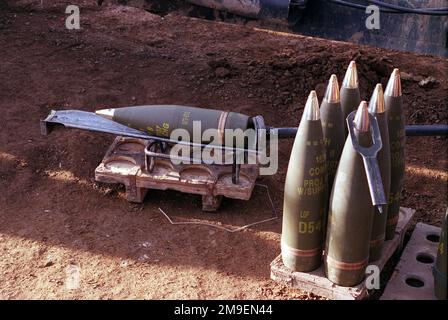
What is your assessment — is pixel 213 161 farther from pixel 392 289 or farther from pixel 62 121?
pixel 392 289

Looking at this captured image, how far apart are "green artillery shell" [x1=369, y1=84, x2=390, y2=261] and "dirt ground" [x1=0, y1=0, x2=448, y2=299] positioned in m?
0.48

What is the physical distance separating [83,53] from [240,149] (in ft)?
8.83

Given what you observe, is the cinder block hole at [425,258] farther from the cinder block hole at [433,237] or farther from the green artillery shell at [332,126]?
the green artillery shell at [332,126]

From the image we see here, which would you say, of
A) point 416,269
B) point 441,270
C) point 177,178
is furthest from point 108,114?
point 441,270

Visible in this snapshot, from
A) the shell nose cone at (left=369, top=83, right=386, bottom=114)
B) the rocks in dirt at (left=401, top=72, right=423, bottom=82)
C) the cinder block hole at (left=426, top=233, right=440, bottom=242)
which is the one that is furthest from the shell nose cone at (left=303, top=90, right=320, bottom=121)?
the rocks in dirt at (left=401, top=72, right=423, bottom=82)

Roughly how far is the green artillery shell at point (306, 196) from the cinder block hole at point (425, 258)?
1.89 feet

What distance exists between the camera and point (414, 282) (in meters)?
A: 2.97

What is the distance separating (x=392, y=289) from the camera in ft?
9.40

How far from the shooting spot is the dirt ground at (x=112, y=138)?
3.19m

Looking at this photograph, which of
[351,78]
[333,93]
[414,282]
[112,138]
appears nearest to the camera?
[333,93]

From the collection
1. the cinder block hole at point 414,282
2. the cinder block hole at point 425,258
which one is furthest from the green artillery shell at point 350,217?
the cinder block hole at point 425,258

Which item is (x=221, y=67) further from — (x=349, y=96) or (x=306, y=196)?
(x=306, y=196)

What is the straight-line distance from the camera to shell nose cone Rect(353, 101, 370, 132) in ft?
8.19

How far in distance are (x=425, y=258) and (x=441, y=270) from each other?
0.45m
